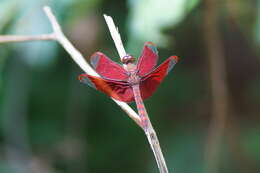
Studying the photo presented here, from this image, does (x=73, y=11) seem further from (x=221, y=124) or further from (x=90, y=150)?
(x=90, y=150)

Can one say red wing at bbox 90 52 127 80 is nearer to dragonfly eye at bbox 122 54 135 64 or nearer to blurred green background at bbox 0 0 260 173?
dragonfly eye at bbox 122 54 135 64

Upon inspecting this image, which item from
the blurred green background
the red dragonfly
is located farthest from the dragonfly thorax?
the blurred green background

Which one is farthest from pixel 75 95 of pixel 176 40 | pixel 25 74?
pixel 176 40

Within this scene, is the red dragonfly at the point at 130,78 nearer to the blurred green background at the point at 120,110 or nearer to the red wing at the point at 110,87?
the red wing at the point at 110,87

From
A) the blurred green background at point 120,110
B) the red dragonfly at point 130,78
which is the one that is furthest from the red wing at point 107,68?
the blurred green background at point 120,110

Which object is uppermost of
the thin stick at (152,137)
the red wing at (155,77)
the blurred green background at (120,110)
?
the red wing at (155,77)

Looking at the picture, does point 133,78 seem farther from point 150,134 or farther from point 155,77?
point 150,134
